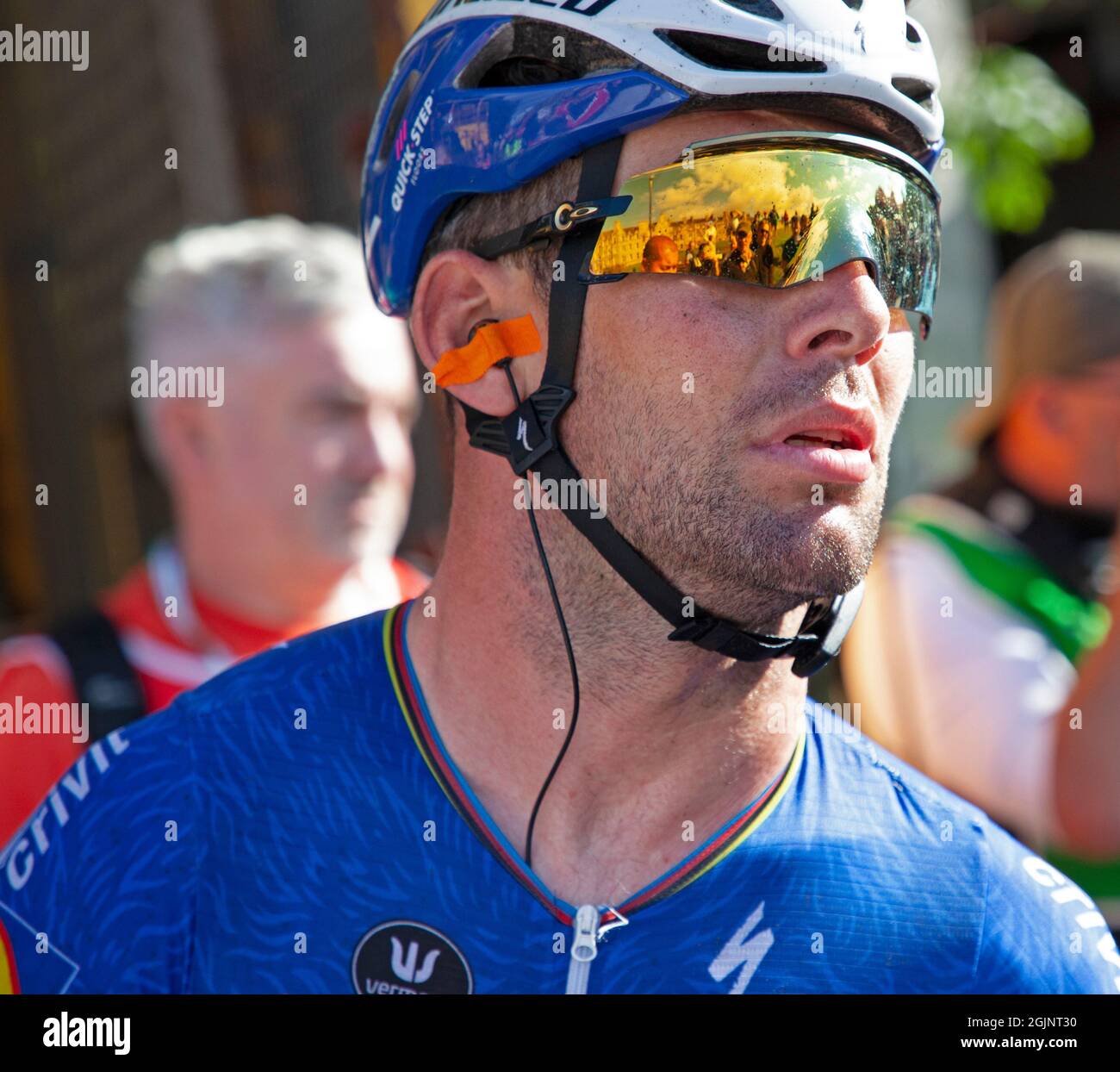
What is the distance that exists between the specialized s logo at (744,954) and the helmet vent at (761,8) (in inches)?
53.0

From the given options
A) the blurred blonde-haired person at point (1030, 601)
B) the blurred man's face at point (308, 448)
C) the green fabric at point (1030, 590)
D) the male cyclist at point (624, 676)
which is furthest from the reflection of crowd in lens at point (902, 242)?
the blurred man's face at point (308, 448)

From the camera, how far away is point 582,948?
2.07 metres

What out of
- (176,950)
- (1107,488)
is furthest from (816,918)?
(1107,488)

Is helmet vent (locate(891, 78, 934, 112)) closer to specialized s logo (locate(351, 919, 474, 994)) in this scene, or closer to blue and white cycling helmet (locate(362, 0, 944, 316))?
blue and white cycling helmet (locate(362, 0, 944, 316))

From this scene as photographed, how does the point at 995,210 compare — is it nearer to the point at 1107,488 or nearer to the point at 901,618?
the point at 1107,488

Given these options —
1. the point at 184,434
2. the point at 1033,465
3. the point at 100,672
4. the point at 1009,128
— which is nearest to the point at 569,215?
the point at 100,672

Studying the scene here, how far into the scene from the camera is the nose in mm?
2094

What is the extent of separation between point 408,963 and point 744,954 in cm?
49

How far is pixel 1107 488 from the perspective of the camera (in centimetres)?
413

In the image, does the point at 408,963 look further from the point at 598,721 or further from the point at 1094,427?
the point at 1094,427

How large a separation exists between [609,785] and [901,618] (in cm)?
190

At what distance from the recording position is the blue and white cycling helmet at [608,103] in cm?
214

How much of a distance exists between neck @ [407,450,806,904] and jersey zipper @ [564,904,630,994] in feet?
0.22

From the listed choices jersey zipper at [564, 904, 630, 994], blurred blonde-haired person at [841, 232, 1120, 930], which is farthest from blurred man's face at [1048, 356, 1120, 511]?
jersey zipper at [564, 904, 630, 994]
